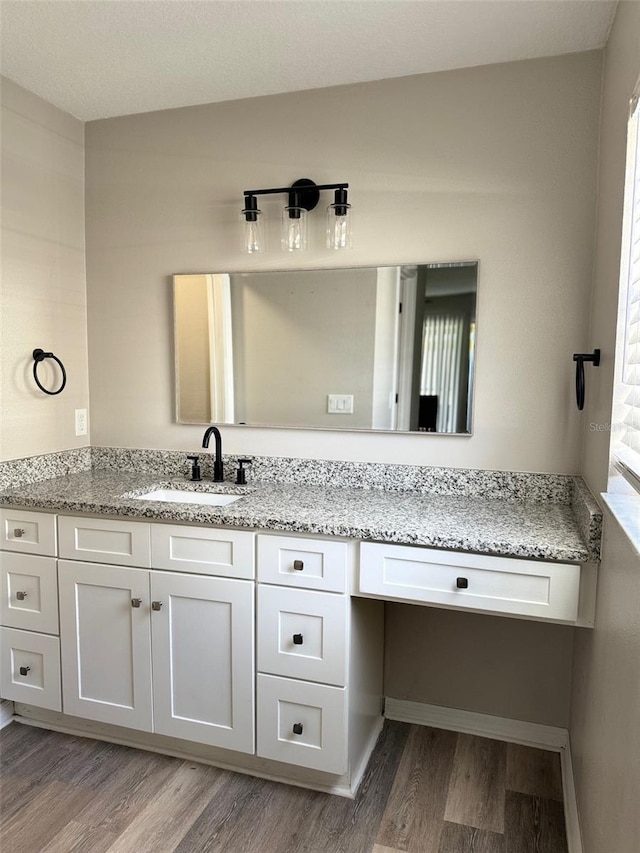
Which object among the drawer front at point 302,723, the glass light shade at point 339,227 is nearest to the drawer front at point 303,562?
the drawer front at point 302,723

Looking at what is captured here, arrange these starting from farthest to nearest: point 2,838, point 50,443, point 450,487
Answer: point 50,443 < point 450,487 < point 2,838

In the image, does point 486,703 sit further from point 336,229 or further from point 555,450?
point 336,229

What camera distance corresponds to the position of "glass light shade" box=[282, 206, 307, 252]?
2.22 meters

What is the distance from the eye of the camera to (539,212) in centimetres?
202

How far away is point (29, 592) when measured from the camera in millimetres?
2158

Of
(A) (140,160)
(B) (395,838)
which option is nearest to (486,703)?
(B) (395,838)

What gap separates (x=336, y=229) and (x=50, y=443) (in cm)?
146

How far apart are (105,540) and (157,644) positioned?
0.39m

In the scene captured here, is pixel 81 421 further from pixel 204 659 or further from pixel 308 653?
pixel 308 653

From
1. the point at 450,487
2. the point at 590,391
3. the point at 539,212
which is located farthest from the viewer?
the point at 450,487

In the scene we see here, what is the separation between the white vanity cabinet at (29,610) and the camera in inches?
83.6

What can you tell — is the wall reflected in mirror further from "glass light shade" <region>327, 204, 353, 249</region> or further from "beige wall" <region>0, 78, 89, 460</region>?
"beige wall" <region>0, 78, 89, 460</region>

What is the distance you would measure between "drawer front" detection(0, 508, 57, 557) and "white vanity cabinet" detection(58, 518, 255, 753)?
0.24 ft

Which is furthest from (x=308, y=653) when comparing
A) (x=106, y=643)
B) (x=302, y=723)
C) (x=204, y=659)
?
(x=106, y=643)
